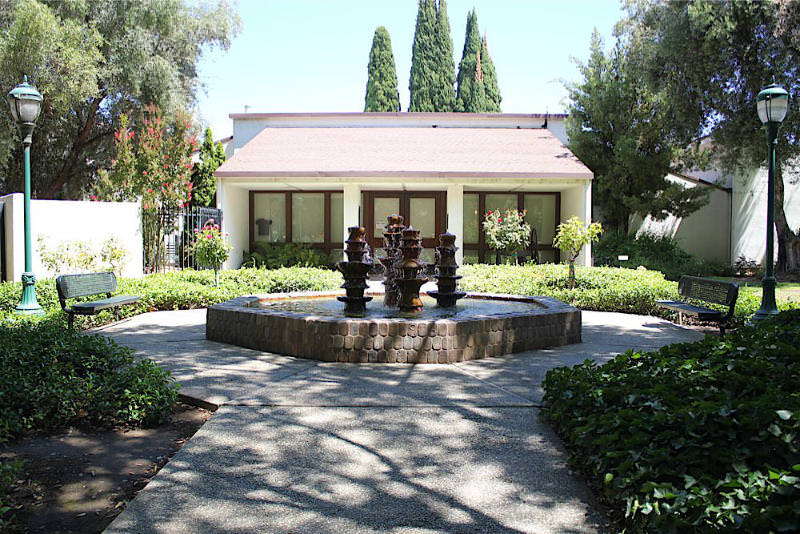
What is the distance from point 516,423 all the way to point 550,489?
3.86 feet

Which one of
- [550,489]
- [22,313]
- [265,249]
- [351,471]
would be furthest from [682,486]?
[265,249]

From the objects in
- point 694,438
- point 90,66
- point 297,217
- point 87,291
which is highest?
point 90,66

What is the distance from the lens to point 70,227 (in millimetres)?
12961

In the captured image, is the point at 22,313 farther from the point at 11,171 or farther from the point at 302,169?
the point at 11,171

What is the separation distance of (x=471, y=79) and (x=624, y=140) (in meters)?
21.4

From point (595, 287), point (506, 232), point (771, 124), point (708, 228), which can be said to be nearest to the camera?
point (771, 124)

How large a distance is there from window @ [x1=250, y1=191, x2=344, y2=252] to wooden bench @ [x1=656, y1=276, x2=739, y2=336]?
12526mm

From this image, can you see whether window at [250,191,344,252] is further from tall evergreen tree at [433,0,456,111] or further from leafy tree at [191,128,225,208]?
tall evergreen tree at [433,0,456,111]

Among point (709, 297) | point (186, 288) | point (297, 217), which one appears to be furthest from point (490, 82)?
point (709, 297)

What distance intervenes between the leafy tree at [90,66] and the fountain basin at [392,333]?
49.6 ft

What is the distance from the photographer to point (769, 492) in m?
2.45

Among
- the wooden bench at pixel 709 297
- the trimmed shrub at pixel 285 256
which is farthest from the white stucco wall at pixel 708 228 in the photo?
the wooden bench at pixel 709 297

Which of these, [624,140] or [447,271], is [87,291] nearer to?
[447,271]

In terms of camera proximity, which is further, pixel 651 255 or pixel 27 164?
pixel 651 255
